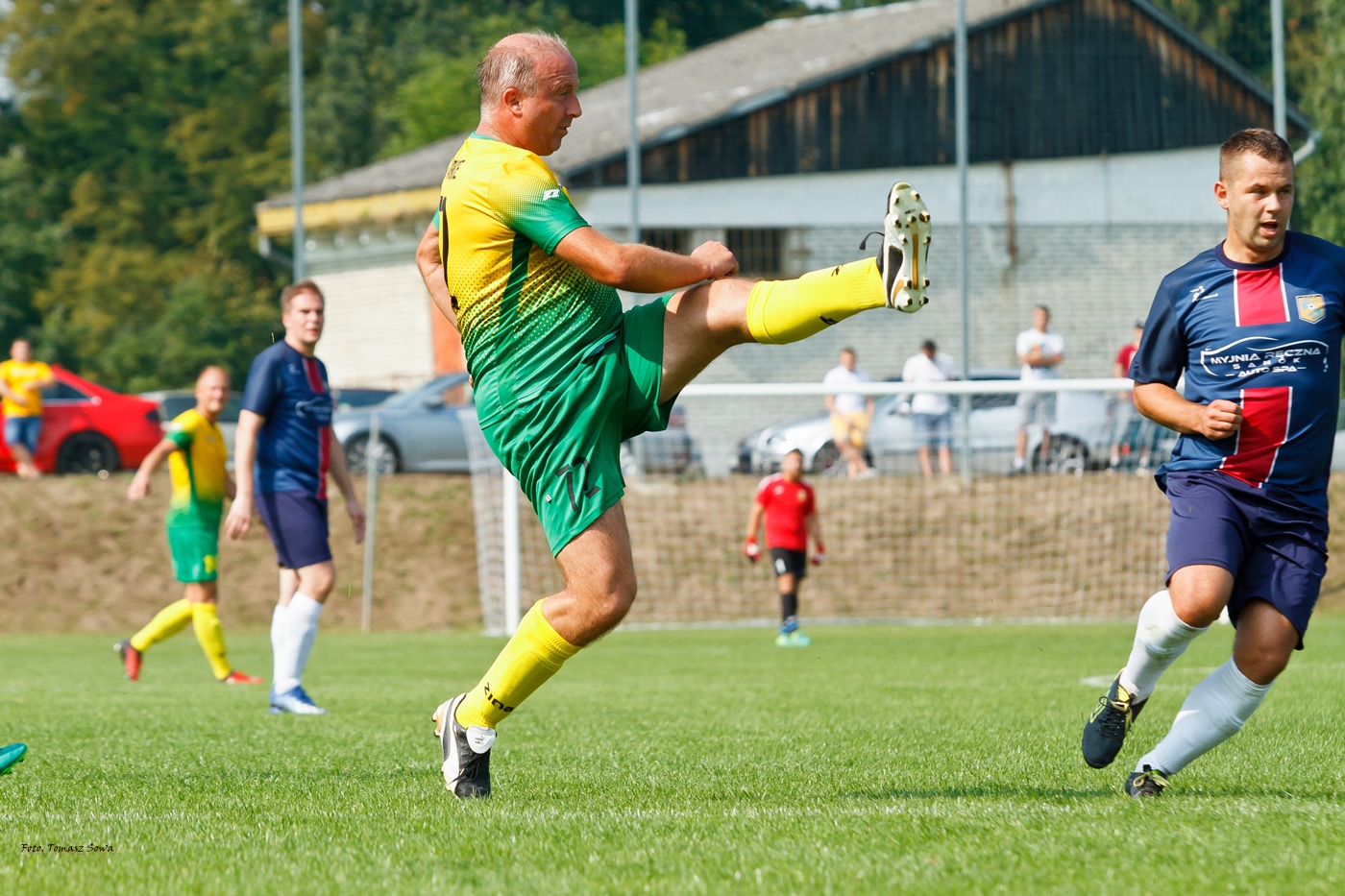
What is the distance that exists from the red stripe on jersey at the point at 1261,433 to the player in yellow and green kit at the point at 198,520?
788 cm

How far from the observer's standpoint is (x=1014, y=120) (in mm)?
25391

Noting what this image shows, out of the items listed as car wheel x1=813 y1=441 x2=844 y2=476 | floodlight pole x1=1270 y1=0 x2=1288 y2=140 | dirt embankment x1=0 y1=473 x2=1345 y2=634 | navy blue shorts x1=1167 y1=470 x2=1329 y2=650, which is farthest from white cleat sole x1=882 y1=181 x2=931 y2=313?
floodlight pole x1=1270 y1=0 x2=1288 y2=140

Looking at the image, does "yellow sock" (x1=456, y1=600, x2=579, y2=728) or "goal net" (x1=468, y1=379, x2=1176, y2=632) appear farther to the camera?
"goal net" (x1=468, y1=379, x2=1176, y2=632)

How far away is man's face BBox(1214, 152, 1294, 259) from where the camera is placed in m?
4.79

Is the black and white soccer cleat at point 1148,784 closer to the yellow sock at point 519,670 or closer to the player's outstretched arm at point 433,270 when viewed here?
the yellow sock at point 519,670

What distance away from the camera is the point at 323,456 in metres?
8.96

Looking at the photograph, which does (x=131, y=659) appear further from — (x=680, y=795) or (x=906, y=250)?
(x=906, y=250)

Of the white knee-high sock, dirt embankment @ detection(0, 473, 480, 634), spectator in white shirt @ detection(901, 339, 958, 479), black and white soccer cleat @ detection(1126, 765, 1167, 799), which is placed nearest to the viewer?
black and white soccer cleat @ detection(1126, 765, 1167, 799)

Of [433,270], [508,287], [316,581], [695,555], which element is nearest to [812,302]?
[508,287]

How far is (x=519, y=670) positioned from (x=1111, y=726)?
1.74 metres

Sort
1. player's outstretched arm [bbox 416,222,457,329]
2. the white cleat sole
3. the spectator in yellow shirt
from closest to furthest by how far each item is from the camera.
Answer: the white cleat sole
player's outstretched arm [bbox 416,222,457,329]
the spectator in yellow shirt

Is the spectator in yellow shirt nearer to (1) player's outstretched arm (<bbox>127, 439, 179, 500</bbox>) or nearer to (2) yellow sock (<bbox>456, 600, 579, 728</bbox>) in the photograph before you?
(1) player's outstretched arm (<bbox>127, 439, 179, 500</bbox>)

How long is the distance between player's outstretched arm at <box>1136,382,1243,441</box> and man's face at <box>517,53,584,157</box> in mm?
1856

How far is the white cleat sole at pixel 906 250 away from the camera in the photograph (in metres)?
4.26
